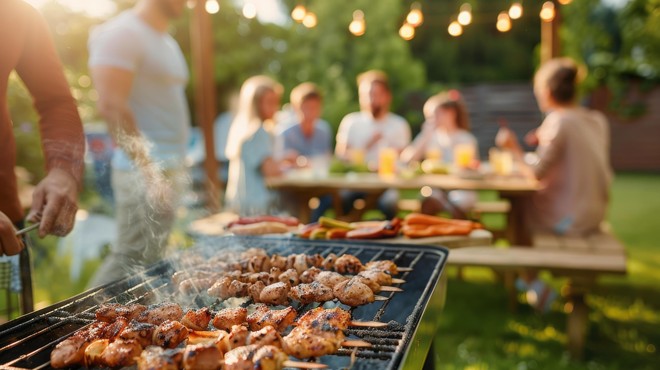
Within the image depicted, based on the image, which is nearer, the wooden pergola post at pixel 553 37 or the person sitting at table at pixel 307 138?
the wooden pergola post at pixel 553 37

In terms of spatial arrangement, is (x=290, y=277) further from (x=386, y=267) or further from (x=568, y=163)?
(x=568, y=163)

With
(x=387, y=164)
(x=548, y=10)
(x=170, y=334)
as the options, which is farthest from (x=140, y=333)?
(x=548, y=10)

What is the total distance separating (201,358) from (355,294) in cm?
72

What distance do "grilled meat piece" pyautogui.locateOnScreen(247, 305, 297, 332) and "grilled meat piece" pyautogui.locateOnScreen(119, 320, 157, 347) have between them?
1.04 ft

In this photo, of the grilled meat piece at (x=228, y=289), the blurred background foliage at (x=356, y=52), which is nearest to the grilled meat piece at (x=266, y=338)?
the grilled meat piece at (x=228, y=289)

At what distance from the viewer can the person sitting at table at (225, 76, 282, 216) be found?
5.83 meters

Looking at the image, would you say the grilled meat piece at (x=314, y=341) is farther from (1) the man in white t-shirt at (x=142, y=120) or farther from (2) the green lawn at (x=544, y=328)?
(2) the green lawn at (x=544, y=328)

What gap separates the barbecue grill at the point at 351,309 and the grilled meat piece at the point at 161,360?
30 centimetres

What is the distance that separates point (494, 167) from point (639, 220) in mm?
5296

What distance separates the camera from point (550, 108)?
5156mm

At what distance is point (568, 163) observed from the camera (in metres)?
5.01

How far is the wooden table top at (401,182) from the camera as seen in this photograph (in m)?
5.27

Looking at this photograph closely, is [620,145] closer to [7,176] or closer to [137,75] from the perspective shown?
[137,75]

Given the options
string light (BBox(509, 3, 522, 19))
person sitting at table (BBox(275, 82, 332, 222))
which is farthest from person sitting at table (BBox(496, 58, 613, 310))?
person sitting at table (BBox(275, 82, 332, 222))
